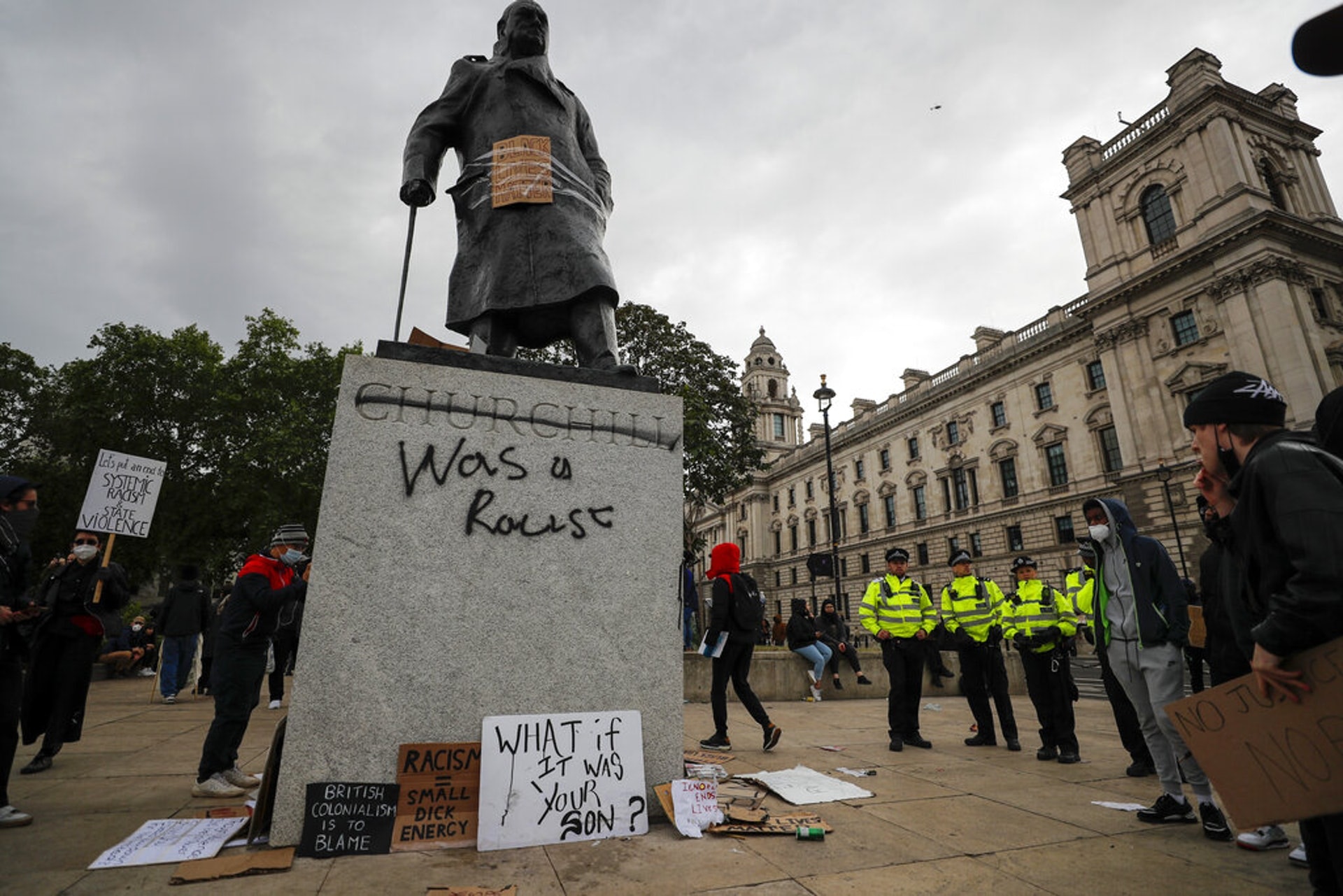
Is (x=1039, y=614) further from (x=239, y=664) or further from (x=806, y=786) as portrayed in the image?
(x=239, y=664)

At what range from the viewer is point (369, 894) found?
87.3 inches

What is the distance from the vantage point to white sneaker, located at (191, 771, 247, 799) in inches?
148

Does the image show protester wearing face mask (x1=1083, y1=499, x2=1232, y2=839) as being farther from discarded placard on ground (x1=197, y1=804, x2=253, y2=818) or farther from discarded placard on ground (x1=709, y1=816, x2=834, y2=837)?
discarded placard on ground (x1=197, y1=804, x2=253, y2=818)

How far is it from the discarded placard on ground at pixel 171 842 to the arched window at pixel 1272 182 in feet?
133

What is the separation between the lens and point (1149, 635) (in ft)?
12.2

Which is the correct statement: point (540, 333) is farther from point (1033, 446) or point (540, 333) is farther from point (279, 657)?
point (1033, 446)

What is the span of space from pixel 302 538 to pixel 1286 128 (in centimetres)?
4310

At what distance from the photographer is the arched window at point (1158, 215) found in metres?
29.7

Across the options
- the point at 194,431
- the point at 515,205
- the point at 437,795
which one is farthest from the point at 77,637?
the point at 194,431

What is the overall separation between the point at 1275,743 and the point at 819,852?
5.32ft

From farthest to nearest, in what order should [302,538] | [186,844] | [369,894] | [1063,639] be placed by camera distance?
1. [1063,639]
2. [302,538]
3. [186,844]
4. [369,894]

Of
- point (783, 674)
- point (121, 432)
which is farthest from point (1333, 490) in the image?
point (121, 432)

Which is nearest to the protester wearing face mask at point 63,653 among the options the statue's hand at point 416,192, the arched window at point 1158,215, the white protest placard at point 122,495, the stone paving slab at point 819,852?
the stone paving slab at point 819,852

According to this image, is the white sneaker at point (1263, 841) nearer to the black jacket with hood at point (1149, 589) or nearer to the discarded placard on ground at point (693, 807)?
the black jacket with hood at point (1149, 589)
